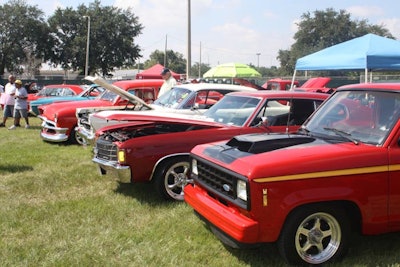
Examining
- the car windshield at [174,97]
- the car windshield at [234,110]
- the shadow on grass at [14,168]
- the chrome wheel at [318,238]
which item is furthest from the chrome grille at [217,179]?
the shadow on grass at [14,168]

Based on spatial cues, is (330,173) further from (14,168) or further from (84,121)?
(84,121)

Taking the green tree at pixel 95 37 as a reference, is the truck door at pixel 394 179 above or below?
below

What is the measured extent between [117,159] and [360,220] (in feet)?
10.6

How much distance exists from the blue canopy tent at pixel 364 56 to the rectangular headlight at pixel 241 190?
745cm

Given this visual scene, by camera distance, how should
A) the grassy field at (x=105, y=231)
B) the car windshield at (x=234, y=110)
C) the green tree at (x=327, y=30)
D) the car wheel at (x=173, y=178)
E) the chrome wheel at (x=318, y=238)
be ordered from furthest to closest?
1. the green tree at (x=327, y=30)
2. the car windshield at (x=234, y=110)
3. the car wheel at (x=173, y=178)
4. the grassy field at (x=105, y=231)
5. the chrome wheel at (x=318, y=238)

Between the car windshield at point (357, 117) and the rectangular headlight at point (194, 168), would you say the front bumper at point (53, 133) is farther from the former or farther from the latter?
the car windshield at point (357, 117)

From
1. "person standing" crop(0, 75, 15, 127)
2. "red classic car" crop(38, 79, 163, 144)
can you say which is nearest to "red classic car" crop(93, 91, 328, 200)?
"red classic car" crop(38, 79, 163, 144)

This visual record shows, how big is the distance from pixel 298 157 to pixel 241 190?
22.1 inches

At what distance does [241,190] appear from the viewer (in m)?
3.84

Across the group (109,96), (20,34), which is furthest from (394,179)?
(20,34)

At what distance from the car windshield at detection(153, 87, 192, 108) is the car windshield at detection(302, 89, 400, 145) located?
13.4 ft

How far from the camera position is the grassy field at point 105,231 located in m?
4.32

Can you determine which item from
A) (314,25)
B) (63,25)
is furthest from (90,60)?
(314,25)

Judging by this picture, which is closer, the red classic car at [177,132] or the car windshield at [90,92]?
the red classic car at [177,132]
